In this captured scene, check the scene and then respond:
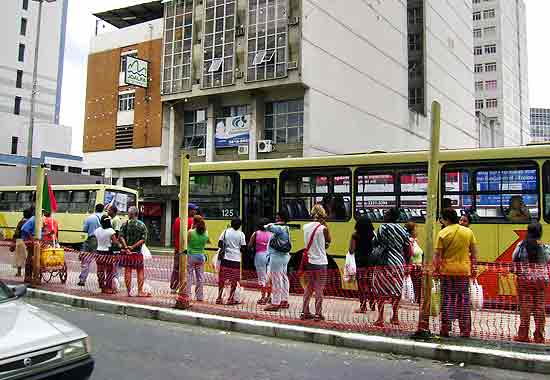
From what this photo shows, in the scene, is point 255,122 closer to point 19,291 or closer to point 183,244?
point 183,244

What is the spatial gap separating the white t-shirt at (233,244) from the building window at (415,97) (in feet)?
133

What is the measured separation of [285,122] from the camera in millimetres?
30969

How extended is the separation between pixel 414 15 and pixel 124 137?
30.1 meters

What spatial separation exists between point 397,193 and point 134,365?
6.60m

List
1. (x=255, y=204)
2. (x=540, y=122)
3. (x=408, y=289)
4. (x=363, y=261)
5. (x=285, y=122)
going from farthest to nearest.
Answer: (x=540, y=122) → (x=285, y=122) → (x=255, y=204) → (x=363, y=261) → (x=408, y=289)

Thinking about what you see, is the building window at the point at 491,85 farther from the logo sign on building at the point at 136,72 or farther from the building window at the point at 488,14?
the logo sign on building at the point at 136,72

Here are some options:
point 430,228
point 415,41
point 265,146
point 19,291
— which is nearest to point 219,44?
point 265,146

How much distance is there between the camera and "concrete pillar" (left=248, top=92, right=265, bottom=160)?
31047 mm

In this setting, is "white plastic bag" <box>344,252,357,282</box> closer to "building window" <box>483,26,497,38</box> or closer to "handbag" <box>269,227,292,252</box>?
"handbag" <box>269,227,292,252</box>

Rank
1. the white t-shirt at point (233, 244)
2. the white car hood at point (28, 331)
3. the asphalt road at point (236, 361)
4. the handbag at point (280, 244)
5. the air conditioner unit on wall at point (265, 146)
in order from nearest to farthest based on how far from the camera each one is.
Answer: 1. the white car hood at point (28, 331)
2. the asphalt road at point (236, 361)
3. the handbag at point (280, 244)
4. the white t-shirt at point (233, 244)
5. the air conditioner unit on wall at point (265, 146)

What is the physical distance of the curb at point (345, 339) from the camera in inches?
233

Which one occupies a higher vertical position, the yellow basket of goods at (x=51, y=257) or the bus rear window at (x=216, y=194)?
the bus rear window at (x=216, y=194)

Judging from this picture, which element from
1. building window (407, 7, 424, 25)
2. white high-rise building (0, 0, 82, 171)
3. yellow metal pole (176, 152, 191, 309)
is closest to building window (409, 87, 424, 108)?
building window (407, 7, 424, 25)

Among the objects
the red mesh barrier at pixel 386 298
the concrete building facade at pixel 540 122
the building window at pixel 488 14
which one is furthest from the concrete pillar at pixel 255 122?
the concrete building facade at pixel 540 122
